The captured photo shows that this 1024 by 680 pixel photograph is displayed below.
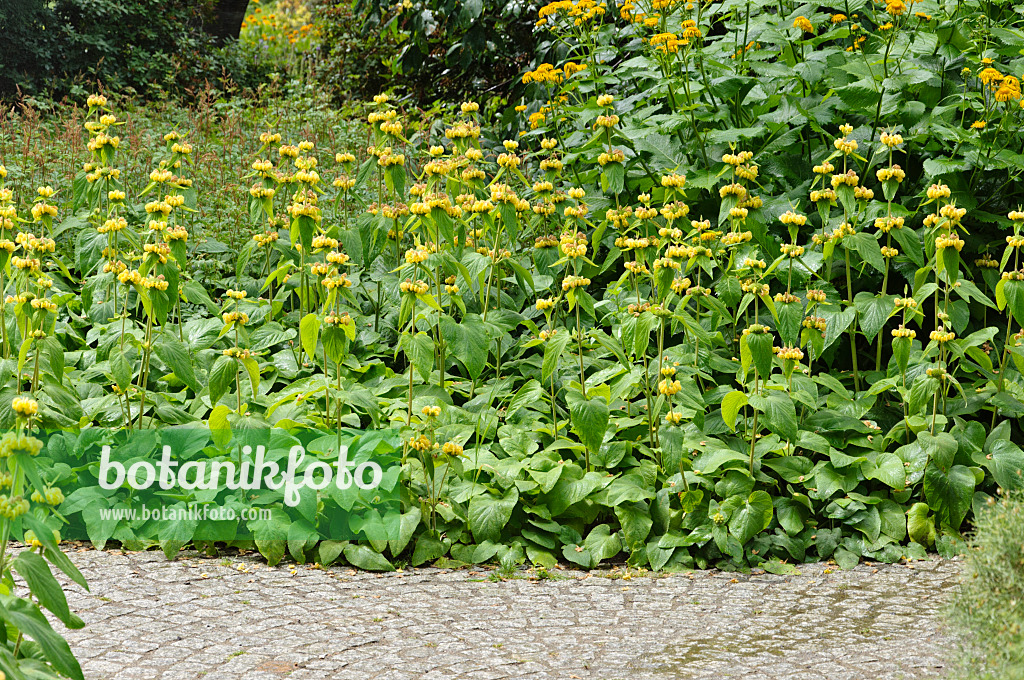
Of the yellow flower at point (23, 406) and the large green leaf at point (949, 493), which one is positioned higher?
the yellow flower at point (23, 406)

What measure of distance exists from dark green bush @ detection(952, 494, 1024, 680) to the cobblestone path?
506mm

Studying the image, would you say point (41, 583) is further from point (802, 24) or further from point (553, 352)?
point (802, 24)

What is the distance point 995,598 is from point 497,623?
138 centimetres

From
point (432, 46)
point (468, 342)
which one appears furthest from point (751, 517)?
point (432, 46)

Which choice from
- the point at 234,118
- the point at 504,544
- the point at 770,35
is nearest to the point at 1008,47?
the point at 770,35

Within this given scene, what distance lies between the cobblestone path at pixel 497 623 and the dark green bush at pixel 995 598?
0.51m

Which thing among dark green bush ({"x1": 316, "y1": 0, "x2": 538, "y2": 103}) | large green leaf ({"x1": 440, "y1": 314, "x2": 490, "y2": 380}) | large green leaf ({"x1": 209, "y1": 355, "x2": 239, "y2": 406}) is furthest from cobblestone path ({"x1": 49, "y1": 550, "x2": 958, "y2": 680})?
dark green bush ({"x1": 316, "y1": 0, "x2": 538, "y2": 103})

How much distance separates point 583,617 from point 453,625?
39 centimetres

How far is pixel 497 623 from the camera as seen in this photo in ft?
9.01

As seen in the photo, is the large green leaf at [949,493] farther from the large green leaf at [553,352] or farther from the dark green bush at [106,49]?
the dark green bush at [106,49]

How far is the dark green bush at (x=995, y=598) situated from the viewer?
1766mm

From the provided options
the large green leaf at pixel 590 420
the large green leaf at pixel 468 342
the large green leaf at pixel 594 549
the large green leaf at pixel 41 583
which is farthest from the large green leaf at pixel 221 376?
the large green leaf at pixel 41 583

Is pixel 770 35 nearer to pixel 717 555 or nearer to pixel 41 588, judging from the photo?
pixel 717 555

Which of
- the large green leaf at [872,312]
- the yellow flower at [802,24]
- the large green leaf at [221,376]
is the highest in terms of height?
the yellow flower at [802,24]
